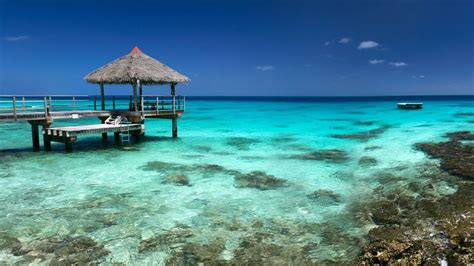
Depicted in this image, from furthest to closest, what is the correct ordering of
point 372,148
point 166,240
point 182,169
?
point 372,148 → point 182,169 → point 166,240

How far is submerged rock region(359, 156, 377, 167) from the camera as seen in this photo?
12.7 meters

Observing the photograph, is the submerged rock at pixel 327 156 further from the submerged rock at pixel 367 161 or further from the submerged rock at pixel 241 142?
the submerged rock at pixel 241 142

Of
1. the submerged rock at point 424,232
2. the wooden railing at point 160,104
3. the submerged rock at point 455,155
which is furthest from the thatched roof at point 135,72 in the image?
the submerged rock at point 455,155

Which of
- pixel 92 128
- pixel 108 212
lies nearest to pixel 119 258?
pixel 108 212

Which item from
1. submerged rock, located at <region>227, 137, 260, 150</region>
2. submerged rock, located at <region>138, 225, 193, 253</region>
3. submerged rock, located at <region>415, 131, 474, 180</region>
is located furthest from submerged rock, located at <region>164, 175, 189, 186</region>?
submerged rock, located at <region>415, 131, 474, 180</region>

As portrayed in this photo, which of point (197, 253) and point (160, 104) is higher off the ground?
point (160, 104)

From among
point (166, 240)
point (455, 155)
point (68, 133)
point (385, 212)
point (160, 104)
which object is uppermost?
point (160, 104)

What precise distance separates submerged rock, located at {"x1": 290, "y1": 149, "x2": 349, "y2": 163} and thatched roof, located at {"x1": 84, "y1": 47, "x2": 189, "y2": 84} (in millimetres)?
6973

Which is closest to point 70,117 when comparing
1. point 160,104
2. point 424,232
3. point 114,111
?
point 114,111

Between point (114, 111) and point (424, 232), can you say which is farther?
point (114, 111)

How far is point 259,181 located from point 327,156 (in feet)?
16.7

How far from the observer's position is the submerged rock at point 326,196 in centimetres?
855

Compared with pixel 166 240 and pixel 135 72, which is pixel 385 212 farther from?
pixel 135 72

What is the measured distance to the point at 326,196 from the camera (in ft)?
28.9
